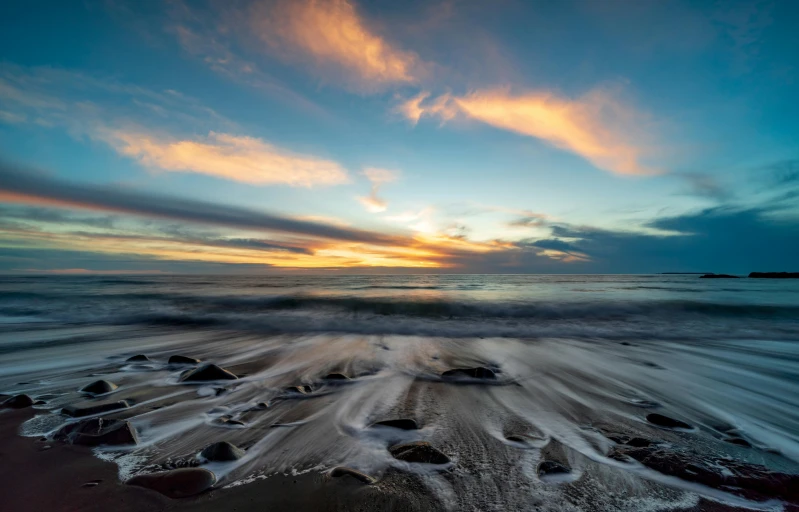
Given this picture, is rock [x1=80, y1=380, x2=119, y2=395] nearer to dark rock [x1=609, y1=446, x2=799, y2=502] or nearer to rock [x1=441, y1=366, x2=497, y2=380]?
rock [x1=441, y1=366, x2=497, y2=380]

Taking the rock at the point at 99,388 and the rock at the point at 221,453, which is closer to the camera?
the rock at the point at 221,453

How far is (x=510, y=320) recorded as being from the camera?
10969 millimetres

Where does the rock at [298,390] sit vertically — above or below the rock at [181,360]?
above

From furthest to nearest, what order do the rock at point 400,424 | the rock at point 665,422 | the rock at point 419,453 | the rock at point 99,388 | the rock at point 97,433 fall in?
1. the rock at point 99,388
2. the rock at point 665,422
3. the rock at point 400,424
4. the rock at point 97,433
5. the rock at point 419,453

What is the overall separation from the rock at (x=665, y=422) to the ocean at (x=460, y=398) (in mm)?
76

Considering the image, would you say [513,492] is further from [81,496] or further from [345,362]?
[345,362]

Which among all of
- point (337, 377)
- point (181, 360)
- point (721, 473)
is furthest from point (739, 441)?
point (181, 360)

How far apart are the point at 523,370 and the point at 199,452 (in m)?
4.44

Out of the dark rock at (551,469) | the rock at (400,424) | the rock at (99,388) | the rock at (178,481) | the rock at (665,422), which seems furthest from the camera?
the rock at (99,388)

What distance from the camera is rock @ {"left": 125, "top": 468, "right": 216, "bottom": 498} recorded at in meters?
2.00

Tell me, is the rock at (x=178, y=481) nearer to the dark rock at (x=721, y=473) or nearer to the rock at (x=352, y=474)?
the rock at (x=352, y=474)

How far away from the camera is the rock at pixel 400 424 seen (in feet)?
9.64

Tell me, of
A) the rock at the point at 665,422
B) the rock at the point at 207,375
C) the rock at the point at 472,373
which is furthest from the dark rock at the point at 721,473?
the rock at the point at 207,375

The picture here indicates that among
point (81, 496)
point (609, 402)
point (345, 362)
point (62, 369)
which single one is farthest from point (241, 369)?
point (609, 402)
